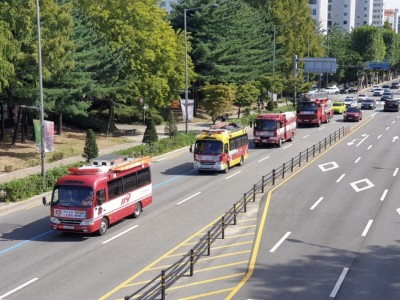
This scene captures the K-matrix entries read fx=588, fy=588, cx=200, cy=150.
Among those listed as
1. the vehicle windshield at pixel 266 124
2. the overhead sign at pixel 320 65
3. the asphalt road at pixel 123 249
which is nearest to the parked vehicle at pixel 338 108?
the overhead sign at pixel 320 65

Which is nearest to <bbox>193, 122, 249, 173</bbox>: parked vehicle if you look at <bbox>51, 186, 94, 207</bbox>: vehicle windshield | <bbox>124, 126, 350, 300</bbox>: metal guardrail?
<bbox>124, 126, 350, 300</bbox>: metal guardrail

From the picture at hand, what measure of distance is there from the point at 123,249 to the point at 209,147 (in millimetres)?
15572

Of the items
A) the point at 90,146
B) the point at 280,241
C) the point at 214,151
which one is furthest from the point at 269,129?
the point at 280,241

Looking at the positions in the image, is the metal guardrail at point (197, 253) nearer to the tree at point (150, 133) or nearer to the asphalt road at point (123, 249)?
the asphalt road at point (123, 249)

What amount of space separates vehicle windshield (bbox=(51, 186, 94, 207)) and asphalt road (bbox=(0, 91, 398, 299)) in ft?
4.71

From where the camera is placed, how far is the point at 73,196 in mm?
22156

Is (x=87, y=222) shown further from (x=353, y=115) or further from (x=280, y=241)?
(x=353, y=115)

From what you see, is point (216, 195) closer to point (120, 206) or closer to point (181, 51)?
point (120, 206)

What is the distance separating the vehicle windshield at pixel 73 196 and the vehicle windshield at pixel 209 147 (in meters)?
14.3

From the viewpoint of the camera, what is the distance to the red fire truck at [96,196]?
72.0ft

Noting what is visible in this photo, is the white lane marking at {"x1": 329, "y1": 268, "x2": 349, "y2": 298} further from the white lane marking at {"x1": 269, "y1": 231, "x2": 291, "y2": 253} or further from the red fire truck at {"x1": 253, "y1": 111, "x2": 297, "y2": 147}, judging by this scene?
the red fire truck at {"x1": 253, "y1": 111, "x2": 297, "y2": 147}

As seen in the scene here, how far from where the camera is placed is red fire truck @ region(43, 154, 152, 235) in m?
21.9

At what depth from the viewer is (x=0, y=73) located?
114 ft

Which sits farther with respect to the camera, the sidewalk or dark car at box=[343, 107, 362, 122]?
dark car at box=[343, 107, 362, 122]
